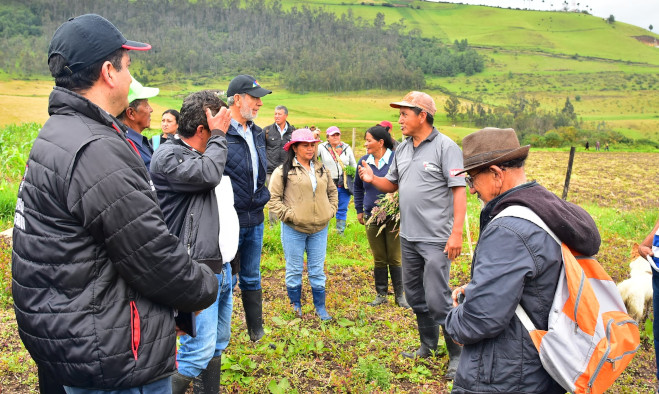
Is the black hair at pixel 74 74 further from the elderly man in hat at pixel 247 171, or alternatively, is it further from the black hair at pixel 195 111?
the elderly man in hat at pixel 247 171

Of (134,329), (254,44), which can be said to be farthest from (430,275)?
(254,44)

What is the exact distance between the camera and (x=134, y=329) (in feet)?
6.37

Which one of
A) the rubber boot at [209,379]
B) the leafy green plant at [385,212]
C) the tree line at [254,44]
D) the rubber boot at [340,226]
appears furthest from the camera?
the tree line at [254,44]

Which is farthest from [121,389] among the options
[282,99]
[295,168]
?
[282,99]

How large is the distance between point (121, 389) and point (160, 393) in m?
0.21

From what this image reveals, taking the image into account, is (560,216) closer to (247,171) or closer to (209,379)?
(209,379)

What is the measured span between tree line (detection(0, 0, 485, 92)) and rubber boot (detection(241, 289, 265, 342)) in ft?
331

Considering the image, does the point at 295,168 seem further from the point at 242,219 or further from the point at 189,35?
the point at 189,35

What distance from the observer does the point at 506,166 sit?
2.46 meters

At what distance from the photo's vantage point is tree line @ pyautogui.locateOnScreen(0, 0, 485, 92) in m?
109

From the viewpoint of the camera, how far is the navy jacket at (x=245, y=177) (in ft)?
14.2

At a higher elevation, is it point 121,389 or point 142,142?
point 142,142

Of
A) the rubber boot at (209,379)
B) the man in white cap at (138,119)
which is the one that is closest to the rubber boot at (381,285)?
A: the rubber boot at (209,379)

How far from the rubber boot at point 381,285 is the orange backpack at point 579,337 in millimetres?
4150
